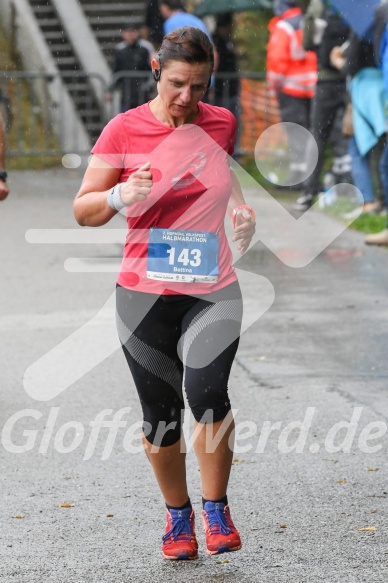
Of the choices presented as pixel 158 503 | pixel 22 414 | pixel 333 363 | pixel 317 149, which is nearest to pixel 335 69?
pixel 317 149

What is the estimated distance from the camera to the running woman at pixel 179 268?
4.62m

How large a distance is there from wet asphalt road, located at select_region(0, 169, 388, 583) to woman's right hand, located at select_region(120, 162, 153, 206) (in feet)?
4.34

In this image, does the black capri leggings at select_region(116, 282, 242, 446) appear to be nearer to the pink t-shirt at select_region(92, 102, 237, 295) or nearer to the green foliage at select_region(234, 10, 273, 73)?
the pink t-shirt at select_region(92, 102, 237, 295)

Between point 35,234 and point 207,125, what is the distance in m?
7.31

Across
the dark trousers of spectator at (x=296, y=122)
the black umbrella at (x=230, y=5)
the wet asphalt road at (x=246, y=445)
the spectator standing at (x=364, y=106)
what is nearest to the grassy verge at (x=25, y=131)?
the black umbrella at (x=230, y=5)

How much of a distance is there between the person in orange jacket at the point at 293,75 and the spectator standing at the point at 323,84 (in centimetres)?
86

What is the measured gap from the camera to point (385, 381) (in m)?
7.46

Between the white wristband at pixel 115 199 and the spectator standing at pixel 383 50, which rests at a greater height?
the white wristband at pixel 115 199

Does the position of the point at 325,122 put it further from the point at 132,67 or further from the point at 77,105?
the point at 77,105

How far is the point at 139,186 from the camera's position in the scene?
14.1ft

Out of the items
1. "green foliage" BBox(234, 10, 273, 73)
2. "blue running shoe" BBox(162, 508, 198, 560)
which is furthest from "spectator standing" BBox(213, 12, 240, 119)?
"blue running shoe" BBox(162, 508, 198, 560)

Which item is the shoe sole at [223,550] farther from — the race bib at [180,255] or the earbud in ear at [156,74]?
the earbud in ear at [156,74]

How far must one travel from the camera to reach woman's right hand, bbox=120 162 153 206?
4309 mm

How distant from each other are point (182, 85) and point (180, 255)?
0.60 metres
